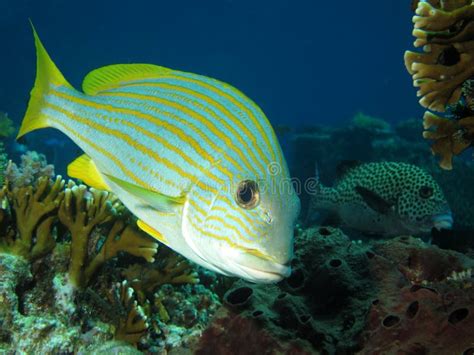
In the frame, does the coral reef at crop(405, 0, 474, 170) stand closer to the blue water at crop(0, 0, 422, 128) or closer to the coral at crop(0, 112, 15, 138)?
the coral at crop(0, 112, 15, 138)

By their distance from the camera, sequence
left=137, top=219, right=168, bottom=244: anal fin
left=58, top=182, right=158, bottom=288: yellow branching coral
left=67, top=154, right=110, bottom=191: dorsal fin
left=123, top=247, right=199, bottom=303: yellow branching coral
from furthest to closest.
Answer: left=123, top=247, right=199, bottom=303: yellow branching coral
left=58, top=182, right=158, bottom=288: yellow branching coral
left=67, top=154, right=110, bottom=191: dorsal fin
left=137, top=219, right=168, bottom=244: anal fin

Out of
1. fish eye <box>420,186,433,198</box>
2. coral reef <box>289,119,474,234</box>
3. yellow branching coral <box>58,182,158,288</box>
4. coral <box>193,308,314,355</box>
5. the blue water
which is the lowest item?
the blue water

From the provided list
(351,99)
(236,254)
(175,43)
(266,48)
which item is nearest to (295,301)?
(236,254)

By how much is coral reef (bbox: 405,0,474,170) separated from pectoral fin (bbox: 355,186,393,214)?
3043 millimetres

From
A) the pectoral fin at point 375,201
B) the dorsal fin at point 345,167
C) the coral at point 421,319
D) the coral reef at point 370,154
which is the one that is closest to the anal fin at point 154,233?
the coral at point 421,319

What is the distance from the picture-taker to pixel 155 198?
2.04 meters

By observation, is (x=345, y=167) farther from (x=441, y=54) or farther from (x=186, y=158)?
(x=186, y=158)

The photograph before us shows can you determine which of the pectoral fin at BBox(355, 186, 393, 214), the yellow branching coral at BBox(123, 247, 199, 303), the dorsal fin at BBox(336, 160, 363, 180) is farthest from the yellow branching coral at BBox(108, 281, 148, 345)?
the dorsal fin at BBox(336, 160, 363, 180)

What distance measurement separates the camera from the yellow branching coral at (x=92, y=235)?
312cm

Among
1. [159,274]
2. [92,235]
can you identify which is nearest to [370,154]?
[159,274]

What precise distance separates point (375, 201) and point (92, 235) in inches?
173

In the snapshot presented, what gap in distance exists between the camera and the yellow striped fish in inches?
76.3

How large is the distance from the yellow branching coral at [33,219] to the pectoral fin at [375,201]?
14.8 feet

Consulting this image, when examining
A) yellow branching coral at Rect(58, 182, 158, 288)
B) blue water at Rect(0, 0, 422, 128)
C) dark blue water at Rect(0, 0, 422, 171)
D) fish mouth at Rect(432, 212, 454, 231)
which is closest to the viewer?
yellow branching coral at Rect(58, 182, 158, 288)
